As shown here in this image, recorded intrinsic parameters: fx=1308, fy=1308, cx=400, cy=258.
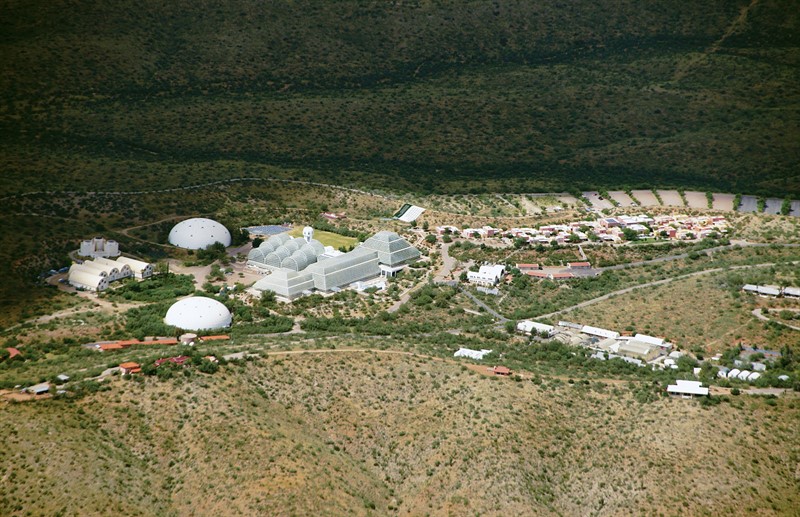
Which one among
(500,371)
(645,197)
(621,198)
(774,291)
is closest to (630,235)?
(621,198)

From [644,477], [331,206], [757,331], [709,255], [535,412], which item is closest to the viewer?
[644,477]

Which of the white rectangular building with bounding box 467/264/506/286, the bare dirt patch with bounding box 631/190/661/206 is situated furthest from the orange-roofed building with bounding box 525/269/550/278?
the bare dirt patch with bounding box 631/190/661/206

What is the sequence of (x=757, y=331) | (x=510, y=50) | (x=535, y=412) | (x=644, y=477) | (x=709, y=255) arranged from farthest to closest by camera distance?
(x=510, y=50) → (x=709, y=255) → (x=757, y=331) → (x=535, y=412) → (x=644, y=477)

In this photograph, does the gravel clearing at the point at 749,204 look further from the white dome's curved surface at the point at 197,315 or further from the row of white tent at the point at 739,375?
the white dome's curved surface at the point at 197,315

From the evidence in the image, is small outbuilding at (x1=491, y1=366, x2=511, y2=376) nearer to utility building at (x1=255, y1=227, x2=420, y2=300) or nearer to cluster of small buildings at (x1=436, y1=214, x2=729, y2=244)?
utility building at (x1=255, y1=227, x2=420, y2=300)

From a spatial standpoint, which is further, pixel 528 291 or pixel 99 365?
pixel 528 291

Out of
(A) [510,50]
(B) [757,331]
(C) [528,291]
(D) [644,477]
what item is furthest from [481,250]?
(A) [510,50]

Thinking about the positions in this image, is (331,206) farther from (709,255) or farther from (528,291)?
(709,255)
